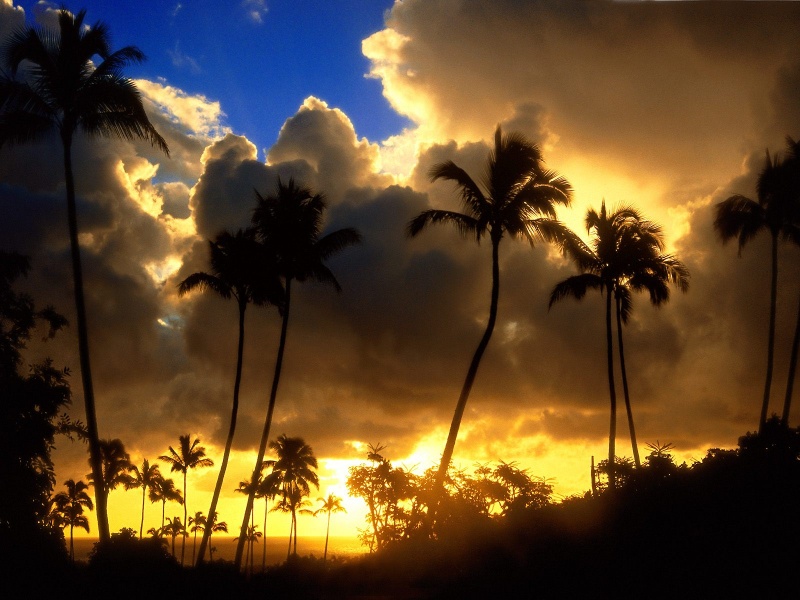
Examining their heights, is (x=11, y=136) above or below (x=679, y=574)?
above

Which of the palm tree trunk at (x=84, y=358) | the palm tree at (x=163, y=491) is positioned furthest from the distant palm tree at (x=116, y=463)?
the palm tree trunk at (x=84, y=358)

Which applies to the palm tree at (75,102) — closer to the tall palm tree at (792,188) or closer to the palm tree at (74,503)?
the tall palm tree at (792,188)

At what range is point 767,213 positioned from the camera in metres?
30.6

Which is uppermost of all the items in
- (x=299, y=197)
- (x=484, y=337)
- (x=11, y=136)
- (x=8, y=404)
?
(x=299, y=197)

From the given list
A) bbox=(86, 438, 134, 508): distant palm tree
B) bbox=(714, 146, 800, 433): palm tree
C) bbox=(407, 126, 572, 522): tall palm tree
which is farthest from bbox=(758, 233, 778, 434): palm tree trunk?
bbox=(86, 438, 134, 508): distant palm tree

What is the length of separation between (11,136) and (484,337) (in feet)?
52.6

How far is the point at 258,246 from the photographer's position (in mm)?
32469

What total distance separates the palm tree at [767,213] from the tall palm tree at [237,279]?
65.9 ft

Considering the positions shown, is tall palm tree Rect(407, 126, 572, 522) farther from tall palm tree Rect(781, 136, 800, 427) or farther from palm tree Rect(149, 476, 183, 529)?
palm tree Rect(149, 476, 183, 529)

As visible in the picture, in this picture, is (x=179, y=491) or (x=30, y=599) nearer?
(x=30, y=599)

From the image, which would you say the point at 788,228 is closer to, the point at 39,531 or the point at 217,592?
the point at 217,592

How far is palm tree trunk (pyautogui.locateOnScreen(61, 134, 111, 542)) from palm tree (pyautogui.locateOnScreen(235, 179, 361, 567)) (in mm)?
11110

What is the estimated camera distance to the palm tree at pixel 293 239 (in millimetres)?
32031

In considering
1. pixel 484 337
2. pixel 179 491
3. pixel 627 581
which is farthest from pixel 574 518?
pixel 179 491
